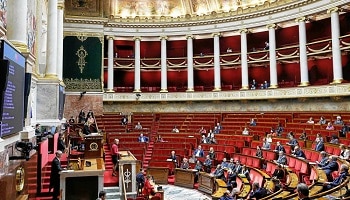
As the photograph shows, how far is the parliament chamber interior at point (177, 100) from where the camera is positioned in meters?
7.14

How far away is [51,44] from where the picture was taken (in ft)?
39.9

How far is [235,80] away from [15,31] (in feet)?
70.9

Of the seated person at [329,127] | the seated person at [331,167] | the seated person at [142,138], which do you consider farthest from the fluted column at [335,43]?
the seated person at [142,138]

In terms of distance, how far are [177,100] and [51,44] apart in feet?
43.0

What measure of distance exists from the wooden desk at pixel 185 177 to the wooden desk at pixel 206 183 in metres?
0.50

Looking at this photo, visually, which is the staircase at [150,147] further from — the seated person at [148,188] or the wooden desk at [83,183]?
the wooden desk at [83,183]

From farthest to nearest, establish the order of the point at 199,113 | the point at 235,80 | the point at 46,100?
the point at 235,80, the point at 199,113, the point at 46,100

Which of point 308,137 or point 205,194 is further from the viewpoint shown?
point 308,137

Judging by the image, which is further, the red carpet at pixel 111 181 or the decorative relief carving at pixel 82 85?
the decorative relief carving at pixel 82 85

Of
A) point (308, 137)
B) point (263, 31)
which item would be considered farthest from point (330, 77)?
point (308, 137)

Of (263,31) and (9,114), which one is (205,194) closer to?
(9,114)

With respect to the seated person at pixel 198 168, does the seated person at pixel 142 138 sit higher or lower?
higher

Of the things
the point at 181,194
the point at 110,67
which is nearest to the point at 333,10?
the point at 181,194

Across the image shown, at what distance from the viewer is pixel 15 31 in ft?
19.1
